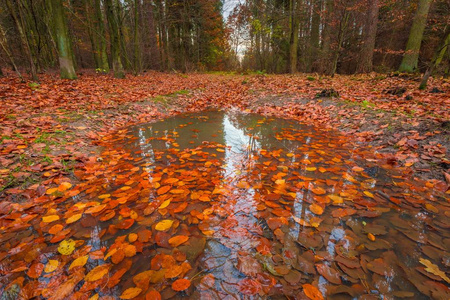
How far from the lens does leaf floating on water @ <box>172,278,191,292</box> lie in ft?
4.01

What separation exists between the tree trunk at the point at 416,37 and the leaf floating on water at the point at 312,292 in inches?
473

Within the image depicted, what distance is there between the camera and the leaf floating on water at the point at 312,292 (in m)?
1.19

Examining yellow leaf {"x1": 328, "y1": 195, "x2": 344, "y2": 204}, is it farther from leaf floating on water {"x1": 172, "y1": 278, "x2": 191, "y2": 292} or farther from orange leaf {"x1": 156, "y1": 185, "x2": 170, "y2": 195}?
orange leaf {"x1": 156, "y1": 185, "x2": 170, "y2": 195}

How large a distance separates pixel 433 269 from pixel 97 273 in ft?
7.30

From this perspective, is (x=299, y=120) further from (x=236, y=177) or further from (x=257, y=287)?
(x=257, y=287)

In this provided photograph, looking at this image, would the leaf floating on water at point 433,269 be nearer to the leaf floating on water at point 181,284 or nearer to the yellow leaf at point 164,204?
the leaf floating on water at point 181,284

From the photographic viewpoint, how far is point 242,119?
17.9 feet

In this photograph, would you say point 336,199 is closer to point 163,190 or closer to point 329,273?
point 329,273

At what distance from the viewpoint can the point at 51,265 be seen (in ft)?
4.43

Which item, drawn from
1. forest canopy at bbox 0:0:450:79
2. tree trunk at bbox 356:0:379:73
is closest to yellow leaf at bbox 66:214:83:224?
forest canopy at bbox 0:0:450:79

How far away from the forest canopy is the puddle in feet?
14.8

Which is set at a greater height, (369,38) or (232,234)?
(369,38)

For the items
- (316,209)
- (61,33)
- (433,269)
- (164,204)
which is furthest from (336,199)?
(61,33)

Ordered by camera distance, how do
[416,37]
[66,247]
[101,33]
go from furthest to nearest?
1. [101,33]
2. [416,37]
3. [66,247]
